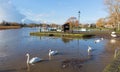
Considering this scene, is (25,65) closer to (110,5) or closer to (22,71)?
(22,71)

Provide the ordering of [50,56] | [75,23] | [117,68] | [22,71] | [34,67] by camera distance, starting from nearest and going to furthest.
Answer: [117,68] < [22,71] < [34,67] < [50,56] < [75,23]

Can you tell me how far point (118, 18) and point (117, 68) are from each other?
149 feet

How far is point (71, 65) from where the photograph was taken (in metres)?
14.8

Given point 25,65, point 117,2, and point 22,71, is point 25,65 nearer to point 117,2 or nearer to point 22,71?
point 22,71

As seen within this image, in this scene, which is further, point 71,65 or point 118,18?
point 118,18

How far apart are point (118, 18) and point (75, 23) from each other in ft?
86.7

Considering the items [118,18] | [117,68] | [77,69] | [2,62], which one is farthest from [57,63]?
[118,18]

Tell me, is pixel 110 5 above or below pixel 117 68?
above

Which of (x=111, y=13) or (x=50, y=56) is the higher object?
(x=111, y=13)

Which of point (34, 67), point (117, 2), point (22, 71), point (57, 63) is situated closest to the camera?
point (22, 71)

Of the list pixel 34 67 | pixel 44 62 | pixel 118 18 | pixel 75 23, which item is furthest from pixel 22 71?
pixel 75 23

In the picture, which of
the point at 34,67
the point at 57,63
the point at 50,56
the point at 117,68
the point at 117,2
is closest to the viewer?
the point at 117,68

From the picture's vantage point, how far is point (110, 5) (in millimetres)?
55719

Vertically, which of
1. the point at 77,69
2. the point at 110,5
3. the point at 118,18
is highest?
the point at 110,5
